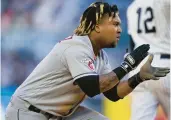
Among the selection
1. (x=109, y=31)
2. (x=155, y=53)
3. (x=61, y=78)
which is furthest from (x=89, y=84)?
(x=155, y=53)

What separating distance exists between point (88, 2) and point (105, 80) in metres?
2.83

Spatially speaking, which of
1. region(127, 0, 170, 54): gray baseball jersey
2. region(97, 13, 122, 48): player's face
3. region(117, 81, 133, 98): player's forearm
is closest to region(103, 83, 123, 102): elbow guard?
region(117, 81, 133, 98): player's forearm

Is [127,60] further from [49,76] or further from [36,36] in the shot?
[36,36]

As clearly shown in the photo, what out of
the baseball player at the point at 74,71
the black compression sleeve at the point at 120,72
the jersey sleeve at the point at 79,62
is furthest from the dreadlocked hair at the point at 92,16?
the black compression sleeve at the point at 120,72

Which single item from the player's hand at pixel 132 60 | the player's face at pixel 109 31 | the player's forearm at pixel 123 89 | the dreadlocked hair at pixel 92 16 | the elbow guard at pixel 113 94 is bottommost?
the elbow guard at pixel 113 94

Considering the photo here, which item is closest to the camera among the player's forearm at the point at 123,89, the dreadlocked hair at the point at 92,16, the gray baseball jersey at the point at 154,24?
the dreadlocked hair at the point at 92,16

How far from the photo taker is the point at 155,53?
4492 mm

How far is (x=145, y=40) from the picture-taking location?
458 cm

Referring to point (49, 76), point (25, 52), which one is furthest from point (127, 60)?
point (25, 52)

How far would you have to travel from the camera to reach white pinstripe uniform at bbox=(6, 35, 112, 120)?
11.3ft

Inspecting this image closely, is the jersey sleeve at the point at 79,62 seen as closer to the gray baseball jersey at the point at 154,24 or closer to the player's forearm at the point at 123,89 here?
the player's forearm at the point at 123,89

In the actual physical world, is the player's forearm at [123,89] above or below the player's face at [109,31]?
below

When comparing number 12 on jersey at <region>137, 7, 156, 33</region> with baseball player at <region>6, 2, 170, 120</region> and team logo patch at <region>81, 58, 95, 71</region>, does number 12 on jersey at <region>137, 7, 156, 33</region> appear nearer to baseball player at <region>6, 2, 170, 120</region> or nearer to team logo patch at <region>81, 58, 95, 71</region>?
baseball player at <region>6, 2, 170, 120</region>

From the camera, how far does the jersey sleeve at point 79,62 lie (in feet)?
11.1
